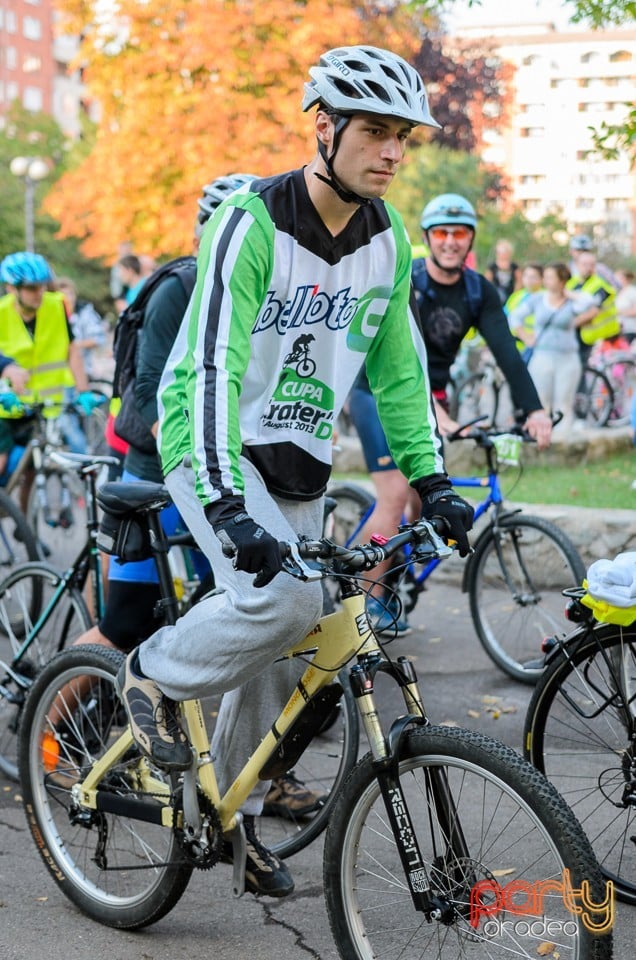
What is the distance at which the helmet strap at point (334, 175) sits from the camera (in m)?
2.95

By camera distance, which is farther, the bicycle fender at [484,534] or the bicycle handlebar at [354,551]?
the bicycle fender at [484,534]

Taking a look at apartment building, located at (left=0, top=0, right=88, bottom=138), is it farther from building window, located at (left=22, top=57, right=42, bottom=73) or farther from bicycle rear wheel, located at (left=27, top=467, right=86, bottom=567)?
bicycle rear wheel, located at (left=27, top=467, right=86, bottom=567)

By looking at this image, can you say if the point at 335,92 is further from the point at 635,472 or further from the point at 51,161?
the point at 51,161

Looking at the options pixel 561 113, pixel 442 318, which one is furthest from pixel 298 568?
pixel 561 113

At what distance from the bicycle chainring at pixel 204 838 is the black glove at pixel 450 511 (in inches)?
37.2

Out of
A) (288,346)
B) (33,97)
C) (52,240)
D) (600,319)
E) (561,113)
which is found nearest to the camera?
(288,346)

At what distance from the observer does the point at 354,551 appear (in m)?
2.76

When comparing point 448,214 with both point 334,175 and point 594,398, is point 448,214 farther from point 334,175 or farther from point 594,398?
point 594,398

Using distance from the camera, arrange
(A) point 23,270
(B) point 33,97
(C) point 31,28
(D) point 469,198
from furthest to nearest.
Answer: (B) point 33,97 < (C) point 31,28 < (D) point 469,198 < (A) point 23,270

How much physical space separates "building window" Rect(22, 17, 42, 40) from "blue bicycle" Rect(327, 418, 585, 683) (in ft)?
278

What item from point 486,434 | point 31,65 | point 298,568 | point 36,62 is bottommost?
point 486,434

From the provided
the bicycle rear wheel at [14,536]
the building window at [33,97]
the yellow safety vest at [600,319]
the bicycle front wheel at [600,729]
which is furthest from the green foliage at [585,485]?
the building window at [33,97]

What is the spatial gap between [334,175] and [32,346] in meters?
5.48

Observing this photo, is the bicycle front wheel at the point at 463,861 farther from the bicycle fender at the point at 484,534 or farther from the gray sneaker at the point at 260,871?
the bicycle fender at the point at 484,534
